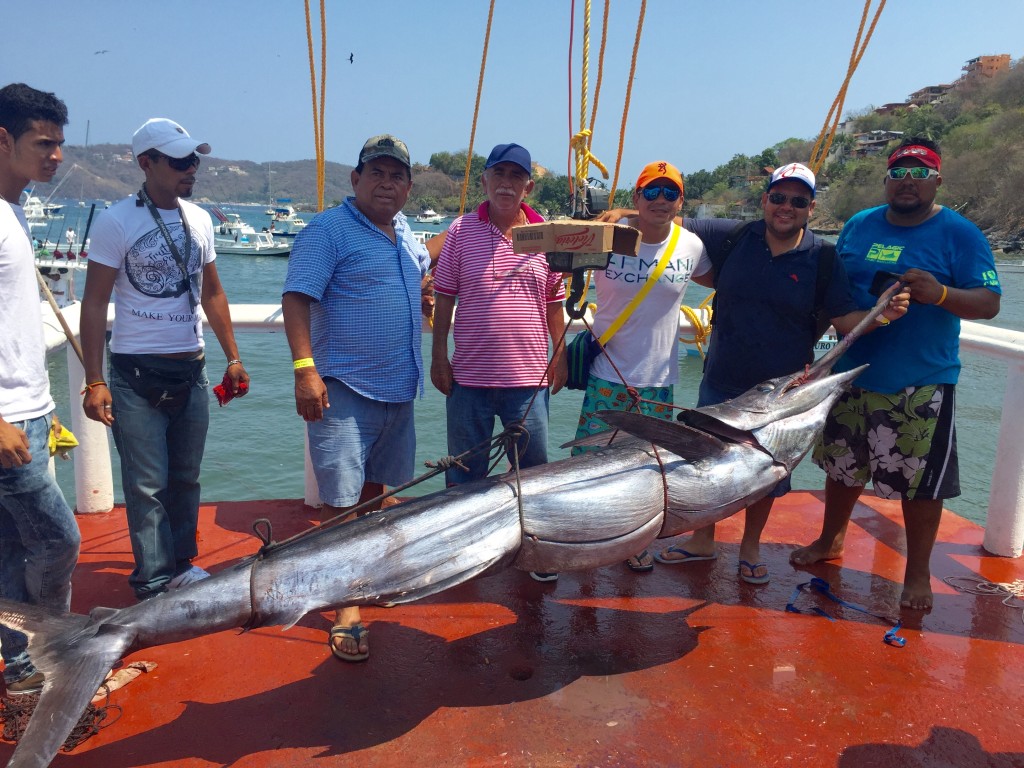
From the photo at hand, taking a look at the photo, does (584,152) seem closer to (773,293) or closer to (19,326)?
(773,293)

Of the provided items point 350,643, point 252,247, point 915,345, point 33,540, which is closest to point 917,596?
point 915,345

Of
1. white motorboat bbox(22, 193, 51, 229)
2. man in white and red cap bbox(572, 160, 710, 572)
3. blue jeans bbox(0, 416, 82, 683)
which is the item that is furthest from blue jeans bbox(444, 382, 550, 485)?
white motorboat bbox(22, 193, 51, 229)

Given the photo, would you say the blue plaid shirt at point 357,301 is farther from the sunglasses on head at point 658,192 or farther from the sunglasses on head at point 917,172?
the sunglasses on head at point 917,172

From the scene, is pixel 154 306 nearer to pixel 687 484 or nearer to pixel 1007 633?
pixel 687 484

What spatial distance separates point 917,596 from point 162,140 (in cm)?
374

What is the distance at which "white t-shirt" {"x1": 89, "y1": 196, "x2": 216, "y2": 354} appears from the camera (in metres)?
2.83

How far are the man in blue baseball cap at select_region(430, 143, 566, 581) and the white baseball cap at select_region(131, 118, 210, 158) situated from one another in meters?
1.11

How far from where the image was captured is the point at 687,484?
2613 mm

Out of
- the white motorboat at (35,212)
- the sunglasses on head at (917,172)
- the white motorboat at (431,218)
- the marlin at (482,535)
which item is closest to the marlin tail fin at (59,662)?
the marlin at (482,535)

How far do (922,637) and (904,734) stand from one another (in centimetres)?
78

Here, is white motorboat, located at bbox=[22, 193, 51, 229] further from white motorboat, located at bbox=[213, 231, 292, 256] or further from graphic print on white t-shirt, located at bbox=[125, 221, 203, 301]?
graphic print on white t-shirt, located at bbox=[125, 221, 203, 301]

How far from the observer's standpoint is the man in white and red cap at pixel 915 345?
3.14m

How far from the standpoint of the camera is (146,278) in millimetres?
2908

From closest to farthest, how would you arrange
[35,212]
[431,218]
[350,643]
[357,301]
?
1. [350,643]
2. [357,301]
3. [35,212]
4. [431,218]
